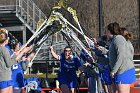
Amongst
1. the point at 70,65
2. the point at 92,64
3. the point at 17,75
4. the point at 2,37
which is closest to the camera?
the point at 2,37

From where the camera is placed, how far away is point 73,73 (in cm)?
1160

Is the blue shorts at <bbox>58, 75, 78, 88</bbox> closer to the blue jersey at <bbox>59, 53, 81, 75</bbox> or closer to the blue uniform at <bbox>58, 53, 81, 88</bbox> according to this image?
the blue uniform at <bbox>58, 53, 81, 88</bbox>

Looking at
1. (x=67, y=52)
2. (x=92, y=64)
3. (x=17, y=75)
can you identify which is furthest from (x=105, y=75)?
(x=17, y=75)

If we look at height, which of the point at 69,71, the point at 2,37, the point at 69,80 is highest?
the point at 2,37

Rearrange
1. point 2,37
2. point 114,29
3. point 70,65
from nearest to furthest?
point 2,37 < point 114,29 < point 70,65

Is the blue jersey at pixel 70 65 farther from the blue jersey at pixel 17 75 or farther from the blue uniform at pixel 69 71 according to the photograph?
the blue jersey at pixel 17 75

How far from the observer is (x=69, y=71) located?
11.6m

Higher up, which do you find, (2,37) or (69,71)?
(2,37)

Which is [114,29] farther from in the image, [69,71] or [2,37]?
[69,71]

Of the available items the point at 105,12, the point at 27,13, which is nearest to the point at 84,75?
the point at 27,13

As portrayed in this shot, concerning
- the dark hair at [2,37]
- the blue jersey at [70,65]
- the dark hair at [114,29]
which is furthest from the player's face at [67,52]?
the dark hair at [2,37]

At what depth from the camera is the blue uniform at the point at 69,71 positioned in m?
11.5

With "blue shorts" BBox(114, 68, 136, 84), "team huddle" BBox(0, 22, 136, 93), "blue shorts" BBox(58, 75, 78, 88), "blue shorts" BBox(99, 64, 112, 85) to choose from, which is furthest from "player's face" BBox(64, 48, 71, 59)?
"blue shorts" BBox(114, 68, 136, 84)

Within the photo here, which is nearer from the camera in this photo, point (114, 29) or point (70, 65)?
point (114, 29)
